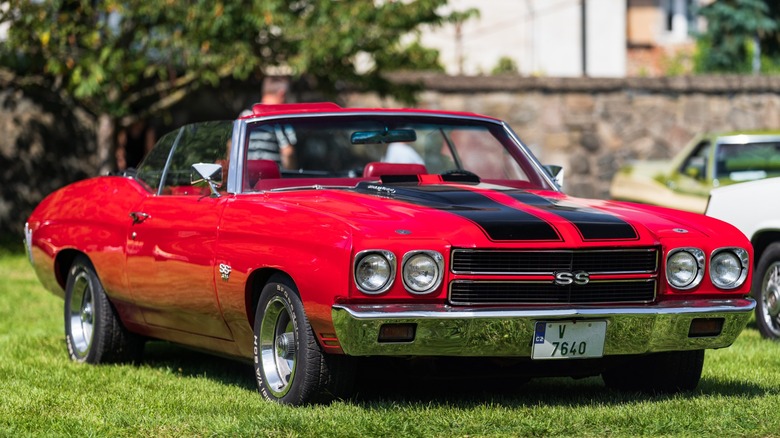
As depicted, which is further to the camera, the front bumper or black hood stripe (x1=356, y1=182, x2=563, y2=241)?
black hood stripe (x1=356, y1=182, x2=563, y2=241)

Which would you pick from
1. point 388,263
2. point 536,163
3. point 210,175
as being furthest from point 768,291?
point 388,263

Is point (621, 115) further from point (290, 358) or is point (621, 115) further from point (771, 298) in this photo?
point (290, 358)

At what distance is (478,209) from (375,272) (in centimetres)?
69

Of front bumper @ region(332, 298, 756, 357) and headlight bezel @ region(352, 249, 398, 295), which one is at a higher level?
headlight bezel @ region(352, 249, 398, 295)

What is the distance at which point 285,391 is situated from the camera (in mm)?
6535

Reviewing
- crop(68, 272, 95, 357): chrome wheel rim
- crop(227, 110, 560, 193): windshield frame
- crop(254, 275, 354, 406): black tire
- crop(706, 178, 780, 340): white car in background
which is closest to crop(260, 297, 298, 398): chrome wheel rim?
crop(254, 275, 354, 406): black tire

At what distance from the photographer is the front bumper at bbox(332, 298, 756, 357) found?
19.6 feet

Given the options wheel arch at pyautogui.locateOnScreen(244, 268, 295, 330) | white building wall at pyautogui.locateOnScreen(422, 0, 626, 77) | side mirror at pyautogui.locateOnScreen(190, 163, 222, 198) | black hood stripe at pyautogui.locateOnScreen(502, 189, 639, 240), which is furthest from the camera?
white building wall at pyautogui.locateOnScreen(422, 0, 626, 77)

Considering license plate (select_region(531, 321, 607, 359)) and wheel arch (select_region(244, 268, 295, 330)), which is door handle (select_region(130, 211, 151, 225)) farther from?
license plate (select_region(531, 321, 607, 359))

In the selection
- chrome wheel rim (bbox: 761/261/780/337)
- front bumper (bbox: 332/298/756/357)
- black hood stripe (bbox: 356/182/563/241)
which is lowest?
chrome wheel rim (bbox: 761/261/780/337)

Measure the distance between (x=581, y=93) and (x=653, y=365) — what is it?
14659mm

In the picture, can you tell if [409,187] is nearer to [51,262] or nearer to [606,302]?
[606,302]

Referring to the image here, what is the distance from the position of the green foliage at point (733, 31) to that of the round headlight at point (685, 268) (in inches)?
1052

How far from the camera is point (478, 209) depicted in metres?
6.52
